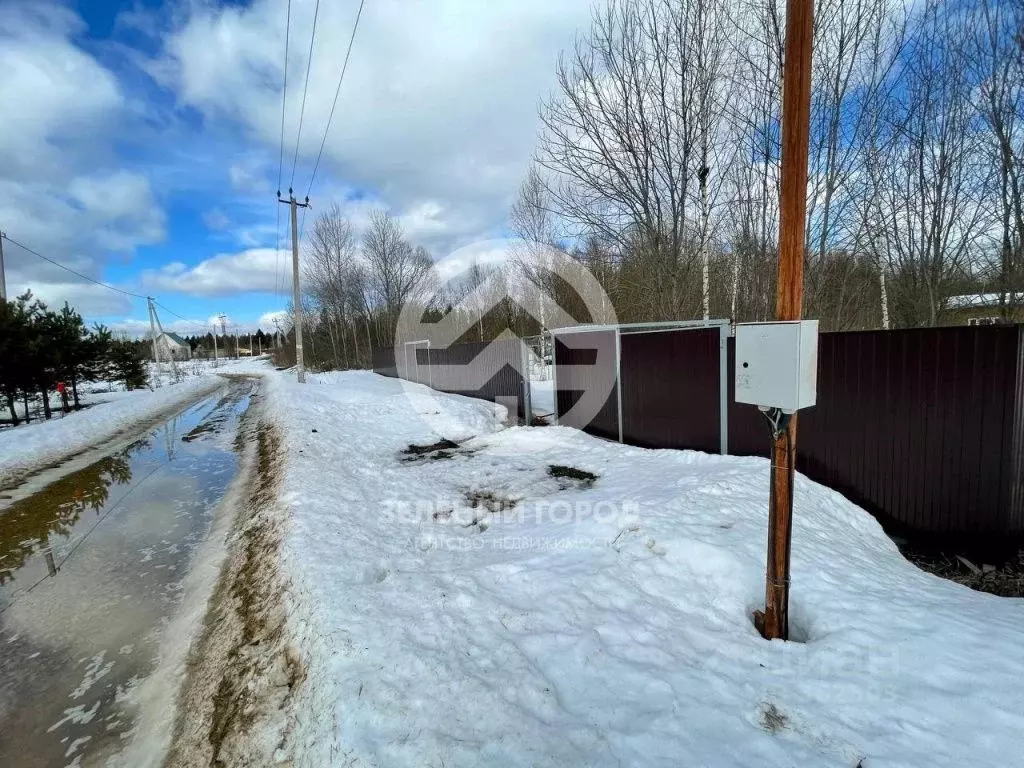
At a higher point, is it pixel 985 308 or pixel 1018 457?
pixel 985 308

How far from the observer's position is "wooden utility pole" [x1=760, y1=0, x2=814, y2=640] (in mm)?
2438

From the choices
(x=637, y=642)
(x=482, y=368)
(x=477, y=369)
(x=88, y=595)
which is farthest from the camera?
(x=477, y=369)

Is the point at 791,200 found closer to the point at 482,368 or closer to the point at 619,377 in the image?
the point at 619,377

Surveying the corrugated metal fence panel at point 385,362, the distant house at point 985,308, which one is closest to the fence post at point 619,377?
the distant house at point 985,308

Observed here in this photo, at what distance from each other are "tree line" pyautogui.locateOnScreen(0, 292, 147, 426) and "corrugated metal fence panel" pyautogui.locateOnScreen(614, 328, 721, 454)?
16.6 meters

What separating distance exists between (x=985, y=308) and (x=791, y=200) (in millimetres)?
13204

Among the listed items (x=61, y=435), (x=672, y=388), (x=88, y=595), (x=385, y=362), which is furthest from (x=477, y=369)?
(x=385, y=362)

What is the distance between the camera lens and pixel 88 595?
3664 mm

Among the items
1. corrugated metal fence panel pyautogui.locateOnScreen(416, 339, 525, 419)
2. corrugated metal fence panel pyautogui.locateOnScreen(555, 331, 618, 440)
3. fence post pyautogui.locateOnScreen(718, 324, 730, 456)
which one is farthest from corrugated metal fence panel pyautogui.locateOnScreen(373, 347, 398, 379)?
fence post pyautogui.locateOnScreen(718, 324, 730, 456)

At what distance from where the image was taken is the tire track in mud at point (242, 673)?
7.03 ft

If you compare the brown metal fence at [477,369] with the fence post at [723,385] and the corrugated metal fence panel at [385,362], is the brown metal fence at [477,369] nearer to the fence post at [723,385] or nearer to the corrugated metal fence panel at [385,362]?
the corrugated metal fence panel at [385,362]

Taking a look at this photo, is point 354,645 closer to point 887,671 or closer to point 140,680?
point 140,680

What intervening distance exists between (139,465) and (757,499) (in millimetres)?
9429

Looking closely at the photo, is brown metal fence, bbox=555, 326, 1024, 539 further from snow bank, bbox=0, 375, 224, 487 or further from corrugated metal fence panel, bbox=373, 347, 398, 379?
corrugated metal fence panel, bbox=373, 347, 398, 379
